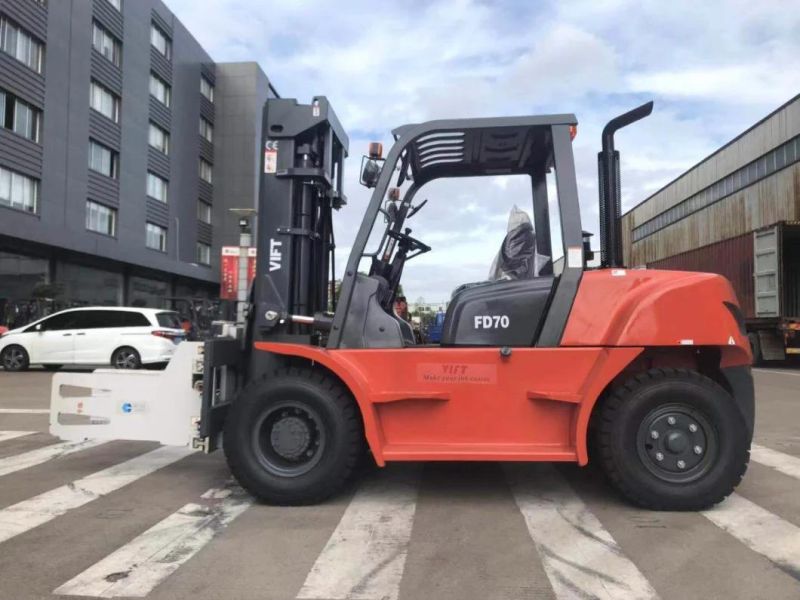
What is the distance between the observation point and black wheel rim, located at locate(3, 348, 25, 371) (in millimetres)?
17469

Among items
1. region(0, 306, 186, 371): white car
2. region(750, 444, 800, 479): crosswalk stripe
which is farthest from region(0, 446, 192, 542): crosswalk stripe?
region(0, 306, 186, 371): white car

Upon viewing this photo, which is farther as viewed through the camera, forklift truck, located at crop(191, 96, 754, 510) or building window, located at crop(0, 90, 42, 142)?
building window, located at crop(0, 90, 42, 142)

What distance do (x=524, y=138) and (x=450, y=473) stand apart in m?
3.04

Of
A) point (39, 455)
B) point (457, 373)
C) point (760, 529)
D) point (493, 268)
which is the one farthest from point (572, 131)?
point (39, 455)

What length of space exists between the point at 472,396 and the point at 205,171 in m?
45.7

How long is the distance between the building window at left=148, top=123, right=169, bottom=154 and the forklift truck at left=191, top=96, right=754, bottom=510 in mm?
37870

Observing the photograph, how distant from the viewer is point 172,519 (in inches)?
186

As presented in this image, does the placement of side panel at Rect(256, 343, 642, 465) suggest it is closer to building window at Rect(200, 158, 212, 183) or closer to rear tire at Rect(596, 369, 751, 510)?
rear tire at Rect(596, 369, 751, 510)

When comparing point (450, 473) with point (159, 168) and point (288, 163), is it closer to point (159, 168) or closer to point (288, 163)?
point (288, 163)

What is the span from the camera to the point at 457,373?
4879mm

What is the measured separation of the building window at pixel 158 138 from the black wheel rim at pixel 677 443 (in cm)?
3917

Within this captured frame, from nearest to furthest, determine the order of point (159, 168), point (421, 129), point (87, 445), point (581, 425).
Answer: point (581, 425), point (421, 129), point (87, 445), point (159, 168)

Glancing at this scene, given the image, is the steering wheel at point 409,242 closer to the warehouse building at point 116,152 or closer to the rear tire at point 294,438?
the rear tire at point 294,438

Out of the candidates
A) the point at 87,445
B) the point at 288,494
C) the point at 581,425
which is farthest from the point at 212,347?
the point at 87,445
